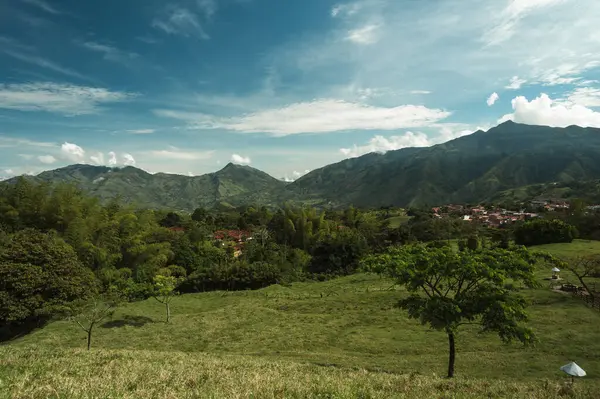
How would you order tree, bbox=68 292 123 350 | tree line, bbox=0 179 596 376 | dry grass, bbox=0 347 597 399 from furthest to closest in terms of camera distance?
tree, bbox=68 292 123 350
tree line, bbox=0 179 596 376
dry grass, bbox=0 347 597 399

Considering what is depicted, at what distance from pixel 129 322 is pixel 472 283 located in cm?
3005

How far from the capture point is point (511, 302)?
15867 mm

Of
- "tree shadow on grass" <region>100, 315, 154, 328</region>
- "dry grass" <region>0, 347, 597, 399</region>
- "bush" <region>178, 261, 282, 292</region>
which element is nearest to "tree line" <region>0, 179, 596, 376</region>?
"bush" <region>178, 261, 282, 292</region>

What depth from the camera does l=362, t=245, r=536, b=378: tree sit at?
15.6 metres

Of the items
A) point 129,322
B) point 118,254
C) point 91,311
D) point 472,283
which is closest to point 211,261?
point 118,254

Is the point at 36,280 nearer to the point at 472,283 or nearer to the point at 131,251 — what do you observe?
the point at 131,251

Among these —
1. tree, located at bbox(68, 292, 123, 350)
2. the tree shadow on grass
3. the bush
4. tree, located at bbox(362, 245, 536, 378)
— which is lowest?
the bush

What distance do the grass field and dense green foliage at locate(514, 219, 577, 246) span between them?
1867 centimetres

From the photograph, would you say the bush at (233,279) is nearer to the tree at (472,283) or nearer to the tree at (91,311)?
the tree at (91,311)

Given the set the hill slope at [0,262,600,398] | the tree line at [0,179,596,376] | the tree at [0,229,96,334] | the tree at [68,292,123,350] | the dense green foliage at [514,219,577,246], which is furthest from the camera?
the dense green foliage at [514,219,577,246]

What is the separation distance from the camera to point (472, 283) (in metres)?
17.0

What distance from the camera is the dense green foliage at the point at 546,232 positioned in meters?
56.8

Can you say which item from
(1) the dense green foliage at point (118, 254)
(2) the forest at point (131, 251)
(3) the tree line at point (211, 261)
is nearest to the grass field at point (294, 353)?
(3) the tree line at point (211, 261)

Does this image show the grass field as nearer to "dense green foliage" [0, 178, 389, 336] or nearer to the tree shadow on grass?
the tree shadow on grass
